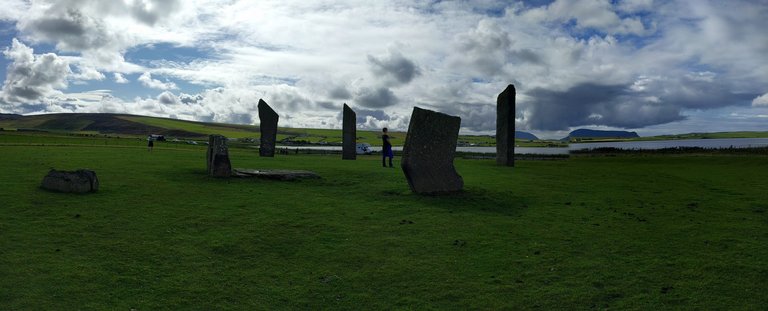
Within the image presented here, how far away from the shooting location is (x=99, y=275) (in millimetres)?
8766

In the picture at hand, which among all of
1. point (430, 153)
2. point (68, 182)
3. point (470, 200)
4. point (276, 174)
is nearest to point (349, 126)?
point (276, 174)

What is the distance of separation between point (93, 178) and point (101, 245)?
6.25 m

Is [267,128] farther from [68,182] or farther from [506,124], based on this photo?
[68,182]

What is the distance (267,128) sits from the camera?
124 ft

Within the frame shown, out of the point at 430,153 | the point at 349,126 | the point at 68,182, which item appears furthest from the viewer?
the point at 349,126

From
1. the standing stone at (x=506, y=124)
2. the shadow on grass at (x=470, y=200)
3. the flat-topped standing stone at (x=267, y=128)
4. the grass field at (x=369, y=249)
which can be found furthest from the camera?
the flat-topped standing stone at (x=267, y=128)

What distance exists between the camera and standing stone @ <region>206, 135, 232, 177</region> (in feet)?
66.8

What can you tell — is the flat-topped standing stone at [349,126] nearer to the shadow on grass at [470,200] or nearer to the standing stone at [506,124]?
the standing stone at [506,124]

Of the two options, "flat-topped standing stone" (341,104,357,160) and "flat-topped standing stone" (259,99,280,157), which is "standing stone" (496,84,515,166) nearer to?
"flat-topped standing stone" (341,104,357,160)

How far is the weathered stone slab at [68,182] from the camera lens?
49.5 feet

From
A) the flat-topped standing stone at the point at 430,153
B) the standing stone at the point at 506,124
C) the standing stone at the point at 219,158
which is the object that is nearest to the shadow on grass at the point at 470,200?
the flat-topped standing stone at the point at 430,153

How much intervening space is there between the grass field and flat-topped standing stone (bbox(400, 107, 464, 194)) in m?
0.74

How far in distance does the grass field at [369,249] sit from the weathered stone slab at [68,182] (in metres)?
0.54

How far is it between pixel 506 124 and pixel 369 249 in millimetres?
22911
